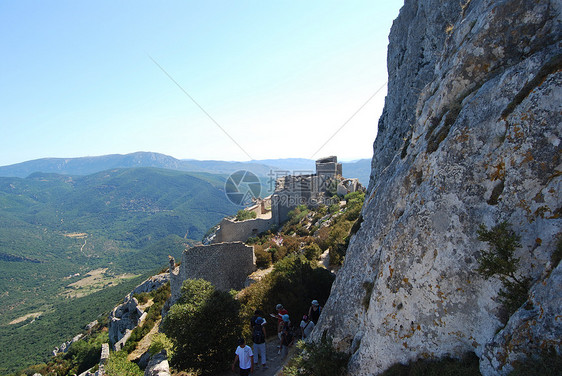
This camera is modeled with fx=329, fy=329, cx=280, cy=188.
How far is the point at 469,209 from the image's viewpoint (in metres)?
5.77

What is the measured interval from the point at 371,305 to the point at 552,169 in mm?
3980

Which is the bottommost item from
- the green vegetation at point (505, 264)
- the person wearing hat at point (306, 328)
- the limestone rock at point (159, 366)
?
the limestone rock at point (159, 366)

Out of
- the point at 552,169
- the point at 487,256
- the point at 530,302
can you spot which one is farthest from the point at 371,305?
the point at 552,169

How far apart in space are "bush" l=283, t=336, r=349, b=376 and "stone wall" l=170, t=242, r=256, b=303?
34.9 ft

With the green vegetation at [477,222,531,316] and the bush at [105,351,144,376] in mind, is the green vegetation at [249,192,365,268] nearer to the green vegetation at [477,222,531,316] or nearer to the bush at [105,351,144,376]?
the green vegetation at [477,222,531,316]

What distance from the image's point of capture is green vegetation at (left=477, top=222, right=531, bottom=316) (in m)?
4.92

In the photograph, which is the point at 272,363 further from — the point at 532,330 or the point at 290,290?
the point at 532,330

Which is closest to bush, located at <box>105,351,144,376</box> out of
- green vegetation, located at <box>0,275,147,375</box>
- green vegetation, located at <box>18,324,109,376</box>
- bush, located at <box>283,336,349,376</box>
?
bush, located at <box>283,336,349,376</box>

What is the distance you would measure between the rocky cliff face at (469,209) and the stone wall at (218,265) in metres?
10.2

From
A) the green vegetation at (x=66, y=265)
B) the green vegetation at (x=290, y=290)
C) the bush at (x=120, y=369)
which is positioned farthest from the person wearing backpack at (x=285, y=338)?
the green vegetation at (x=66, y=265)

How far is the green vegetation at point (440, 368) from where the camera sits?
16.8 ft

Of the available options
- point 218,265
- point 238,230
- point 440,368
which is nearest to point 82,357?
point 238,230

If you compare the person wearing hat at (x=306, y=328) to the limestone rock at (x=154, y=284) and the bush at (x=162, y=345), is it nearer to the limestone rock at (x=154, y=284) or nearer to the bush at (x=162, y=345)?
the bush at (x=162, y=345)

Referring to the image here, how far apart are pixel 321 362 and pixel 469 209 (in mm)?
4250
